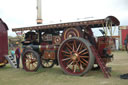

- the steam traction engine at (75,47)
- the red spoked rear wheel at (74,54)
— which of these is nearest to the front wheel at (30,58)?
the steam traction engine at (75,47)

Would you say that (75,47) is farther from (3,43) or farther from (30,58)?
(3,43)

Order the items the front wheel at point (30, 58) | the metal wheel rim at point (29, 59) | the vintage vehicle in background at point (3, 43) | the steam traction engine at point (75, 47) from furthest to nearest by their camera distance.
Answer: the vintage vehicle in background at point (3, 43), the metal wheel rim at point (29, 59), the front wheel at point (30, 58), the steam traction engine at point (75, 47)

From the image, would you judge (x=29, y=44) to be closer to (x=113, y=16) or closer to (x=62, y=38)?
(x=62, y=38)

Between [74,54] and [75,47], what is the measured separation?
37 cm

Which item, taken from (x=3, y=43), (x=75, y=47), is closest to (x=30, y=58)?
(x=75, y=47)

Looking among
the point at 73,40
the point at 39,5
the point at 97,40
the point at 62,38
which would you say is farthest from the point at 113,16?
the point at 39,5

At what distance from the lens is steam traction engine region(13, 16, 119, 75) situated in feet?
22.1

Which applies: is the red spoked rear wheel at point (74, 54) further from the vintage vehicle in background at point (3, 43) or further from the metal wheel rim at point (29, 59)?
the vintage vehicle in background at point (3, 43)

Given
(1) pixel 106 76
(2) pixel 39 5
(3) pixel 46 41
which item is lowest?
(1) pixel 106 76

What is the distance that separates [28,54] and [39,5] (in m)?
12.4

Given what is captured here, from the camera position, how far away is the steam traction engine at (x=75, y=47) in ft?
22.1

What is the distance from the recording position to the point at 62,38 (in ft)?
25.2

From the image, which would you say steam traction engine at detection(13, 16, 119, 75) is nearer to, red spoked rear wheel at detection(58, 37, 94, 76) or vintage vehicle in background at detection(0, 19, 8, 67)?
red spoked rear wheel at detection(58, 37, 94, 76)

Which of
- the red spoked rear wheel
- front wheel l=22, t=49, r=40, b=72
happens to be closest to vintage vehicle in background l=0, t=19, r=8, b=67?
front wheel l=22, t=49, r=40, b=72
